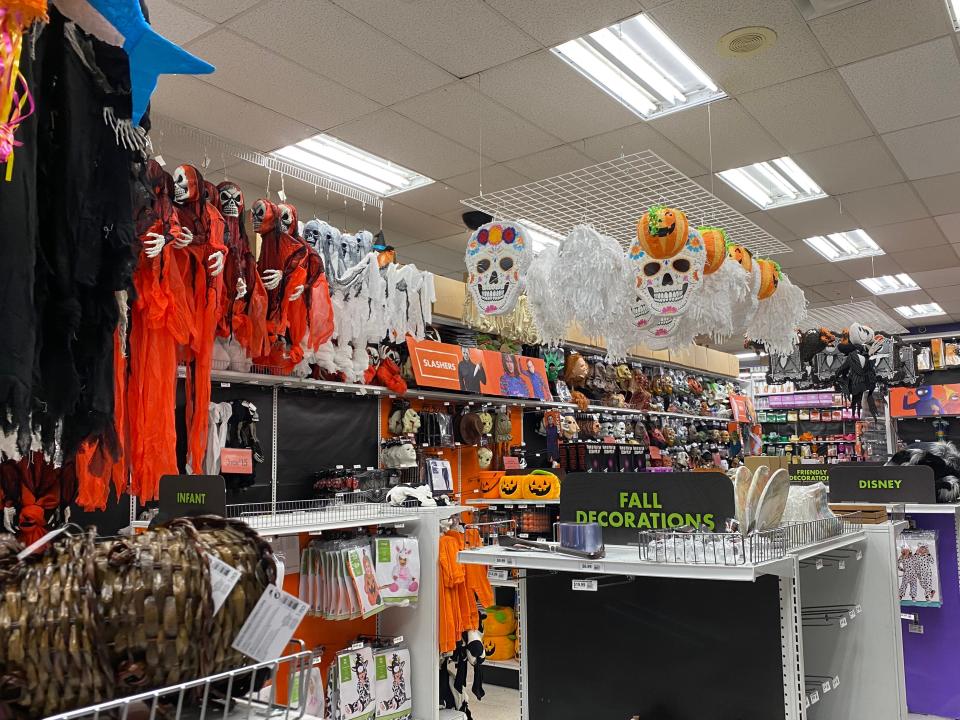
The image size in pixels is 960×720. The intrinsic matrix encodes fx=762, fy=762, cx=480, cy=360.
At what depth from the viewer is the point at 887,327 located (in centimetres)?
1066

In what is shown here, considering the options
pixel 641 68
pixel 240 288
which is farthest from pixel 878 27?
pixel 240 288

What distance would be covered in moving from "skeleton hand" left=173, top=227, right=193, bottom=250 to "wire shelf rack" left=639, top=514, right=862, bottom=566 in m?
2.69

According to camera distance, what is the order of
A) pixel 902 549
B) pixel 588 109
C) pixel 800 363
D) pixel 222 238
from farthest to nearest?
1. pixel 800 363
2. pixel 588 109
3. pixel 902 549
4. pixel 222 238

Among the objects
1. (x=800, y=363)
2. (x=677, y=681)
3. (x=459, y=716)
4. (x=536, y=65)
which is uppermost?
(x=536, y=65)

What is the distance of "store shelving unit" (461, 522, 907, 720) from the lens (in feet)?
6.98

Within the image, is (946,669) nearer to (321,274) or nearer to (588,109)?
(588,109)

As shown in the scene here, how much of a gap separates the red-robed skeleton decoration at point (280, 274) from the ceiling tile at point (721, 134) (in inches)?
100

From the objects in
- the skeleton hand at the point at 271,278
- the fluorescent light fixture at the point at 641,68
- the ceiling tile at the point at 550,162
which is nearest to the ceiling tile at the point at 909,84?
the fluorescent light fixture at the point at 641,68

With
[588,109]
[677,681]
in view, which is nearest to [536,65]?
[588,109]

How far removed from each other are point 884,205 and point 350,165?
4842 millimetres

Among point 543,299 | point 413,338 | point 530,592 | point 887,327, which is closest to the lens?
point 530,592

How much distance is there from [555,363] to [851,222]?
3220mm

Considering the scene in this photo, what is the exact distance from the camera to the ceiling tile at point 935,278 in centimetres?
952

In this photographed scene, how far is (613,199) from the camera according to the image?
18.1 feet
